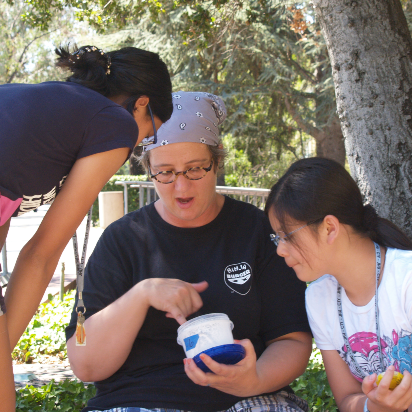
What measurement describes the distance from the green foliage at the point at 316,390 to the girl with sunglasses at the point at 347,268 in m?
0.78

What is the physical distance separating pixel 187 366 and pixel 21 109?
94 centimetres

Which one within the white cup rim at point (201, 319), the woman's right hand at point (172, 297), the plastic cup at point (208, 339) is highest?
the woman's right hand at point (172, 297)

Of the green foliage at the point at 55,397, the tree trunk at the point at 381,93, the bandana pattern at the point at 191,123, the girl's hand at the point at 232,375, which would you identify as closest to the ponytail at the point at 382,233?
the girl's hand at the point at 232,375

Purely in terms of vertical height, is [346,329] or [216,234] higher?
[216,234]

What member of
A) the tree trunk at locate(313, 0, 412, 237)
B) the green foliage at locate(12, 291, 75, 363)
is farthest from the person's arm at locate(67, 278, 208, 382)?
the green foliage at locate(12, 291, 75, 363)

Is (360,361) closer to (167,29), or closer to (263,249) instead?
(263,249)

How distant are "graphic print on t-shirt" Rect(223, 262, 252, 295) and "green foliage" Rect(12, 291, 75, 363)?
8.98 feet

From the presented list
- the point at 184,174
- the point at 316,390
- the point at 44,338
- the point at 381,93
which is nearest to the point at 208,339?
the point at 184,174

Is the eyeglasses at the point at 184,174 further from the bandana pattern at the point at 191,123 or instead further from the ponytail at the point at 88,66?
the ponytail at the point at 88,66

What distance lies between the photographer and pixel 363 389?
4.70 feet

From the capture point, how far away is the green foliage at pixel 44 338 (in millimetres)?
4078

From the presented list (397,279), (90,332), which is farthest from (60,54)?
(397,279)

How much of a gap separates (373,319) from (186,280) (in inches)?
29.8

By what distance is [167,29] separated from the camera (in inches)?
514
